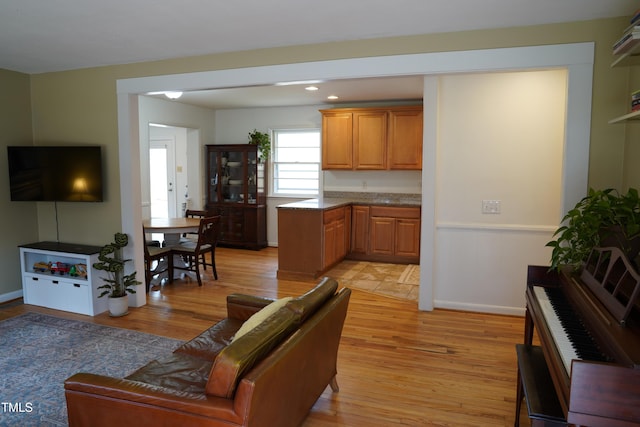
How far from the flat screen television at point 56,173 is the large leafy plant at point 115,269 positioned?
1.67 feet

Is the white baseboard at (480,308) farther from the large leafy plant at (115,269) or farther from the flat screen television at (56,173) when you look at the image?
the flat screen television at (56,173)

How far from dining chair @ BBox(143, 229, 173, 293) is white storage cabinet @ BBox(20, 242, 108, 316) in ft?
1.87

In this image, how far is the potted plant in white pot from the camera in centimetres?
427

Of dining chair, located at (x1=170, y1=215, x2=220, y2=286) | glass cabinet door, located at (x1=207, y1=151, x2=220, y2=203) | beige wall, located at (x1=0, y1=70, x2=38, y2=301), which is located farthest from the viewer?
glass cabinet door, located at (x1=207, y1=151, x2=220, y2=203)

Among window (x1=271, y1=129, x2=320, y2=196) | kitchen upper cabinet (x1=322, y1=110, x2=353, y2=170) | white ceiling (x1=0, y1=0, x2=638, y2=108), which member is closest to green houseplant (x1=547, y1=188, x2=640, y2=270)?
white ceiling (x1=0, y1=0, x2=638, y2=108)

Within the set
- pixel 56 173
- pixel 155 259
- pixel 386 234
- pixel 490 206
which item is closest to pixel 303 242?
pixel 386 234

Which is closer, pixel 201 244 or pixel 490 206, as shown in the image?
pixel 490 206

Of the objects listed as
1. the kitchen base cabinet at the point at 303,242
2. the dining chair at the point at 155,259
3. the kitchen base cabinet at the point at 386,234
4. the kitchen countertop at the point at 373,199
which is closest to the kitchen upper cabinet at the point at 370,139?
the kitchen countertop at the point at 373,199

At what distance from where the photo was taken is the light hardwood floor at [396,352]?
8.72ft

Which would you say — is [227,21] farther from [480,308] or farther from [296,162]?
[296,162]

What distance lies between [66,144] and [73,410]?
12.0 ft

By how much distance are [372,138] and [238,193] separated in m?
2.55

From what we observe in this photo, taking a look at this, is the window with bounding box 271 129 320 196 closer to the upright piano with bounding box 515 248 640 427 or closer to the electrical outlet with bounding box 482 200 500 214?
the electrical outlet with bounding box 482 200 500 214

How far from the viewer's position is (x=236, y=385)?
171cm
